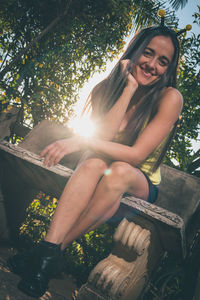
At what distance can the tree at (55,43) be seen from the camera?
3.20 metres

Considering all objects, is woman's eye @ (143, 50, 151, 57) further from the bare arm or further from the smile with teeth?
the bare arm

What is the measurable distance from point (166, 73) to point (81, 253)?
212 centimetres

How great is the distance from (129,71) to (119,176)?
3.00 feet

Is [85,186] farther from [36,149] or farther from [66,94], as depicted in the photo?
[66,94]

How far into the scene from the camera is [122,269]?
131cm

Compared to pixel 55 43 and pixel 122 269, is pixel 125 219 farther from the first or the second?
pixel 55 43

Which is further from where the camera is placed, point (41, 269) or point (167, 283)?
point (167, 283)

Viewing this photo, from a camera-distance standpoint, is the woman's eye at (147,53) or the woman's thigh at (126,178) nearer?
the woman's thigh at (126,178)

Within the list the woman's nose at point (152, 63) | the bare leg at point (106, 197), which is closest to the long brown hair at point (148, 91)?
the woman's nose at point (152, 63)

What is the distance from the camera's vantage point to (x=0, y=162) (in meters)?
1.91

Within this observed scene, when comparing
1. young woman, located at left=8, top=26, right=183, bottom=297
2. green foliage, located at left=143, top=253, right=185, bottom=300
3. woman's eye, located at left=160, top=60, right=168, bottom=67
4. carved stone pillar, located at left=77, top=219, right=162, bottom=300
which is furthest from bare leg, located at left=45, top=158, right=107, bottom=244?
green foliage, located at left=143, top=253, right=185, bottom=300

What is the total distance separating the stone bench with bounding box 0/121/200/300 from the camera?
1.24 meters

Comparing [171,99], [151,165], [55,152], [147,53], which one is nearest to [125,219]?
[151,165]

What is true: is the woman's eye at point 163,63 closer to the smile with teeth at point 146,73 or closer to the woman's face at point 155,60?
the woman's face at point 155,60
